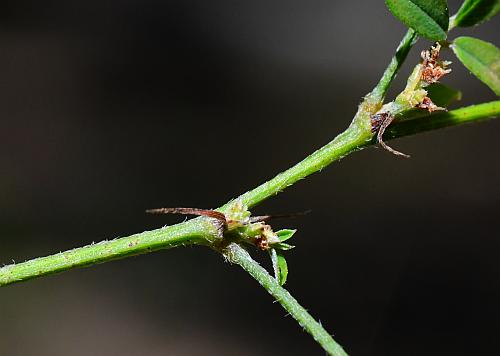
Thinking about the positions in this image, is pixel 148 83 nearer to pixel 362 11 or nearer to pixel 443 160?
pixel 362 11

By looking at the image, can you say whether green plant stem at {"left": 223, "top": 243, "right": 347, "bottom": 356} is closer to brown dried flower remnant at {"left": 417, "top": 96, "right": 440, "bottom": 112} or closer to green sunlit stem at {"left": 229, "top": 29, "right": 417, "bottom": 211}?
green sunlit stem at {"left": 229, "top": 29, "right": 417, "bottom": 211}

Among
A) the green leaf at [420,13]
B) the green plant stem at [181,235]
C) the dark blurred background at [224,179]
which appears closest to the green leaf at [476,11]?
the green leaf at [420,13]

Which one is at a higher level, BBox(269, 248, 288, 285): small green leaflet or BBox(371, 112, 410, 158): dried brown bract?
BBox(371, 112, 410, 158): dried brown bract

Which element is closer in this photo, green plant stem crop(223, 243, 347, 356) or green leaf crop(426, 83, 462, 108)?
green plant stem crop(223, 243, 347, 356)

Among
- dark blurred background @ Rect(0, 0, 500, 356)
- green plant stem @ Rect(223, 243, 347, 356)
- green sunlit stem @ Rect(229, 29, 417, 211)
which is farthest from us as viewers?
dark blurred background @ Rect(0, 0, 500, 356)

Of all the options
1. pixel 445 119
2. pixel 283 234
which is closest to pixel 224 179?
pixel 283 234

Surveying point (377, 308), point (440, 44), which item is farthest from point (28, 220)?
point (440, 44)

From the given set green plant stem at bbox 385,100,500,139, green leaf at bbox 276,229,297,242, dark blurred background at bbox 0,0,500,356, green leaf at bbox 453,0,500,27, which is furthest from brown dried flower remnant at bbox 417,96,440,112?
dark blurred background at bbox 0,0,500,356

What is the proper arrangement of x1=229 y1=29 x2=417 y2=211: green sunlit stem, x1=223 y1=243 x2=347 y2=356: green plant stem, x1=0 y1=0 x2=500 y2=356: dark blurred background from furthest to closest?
x1=0 y1=0 x2=500 y2=356: dark blurred background → x1=229 y1=29 x2=417 y2=211: green sunlit stem → x1=223 y1=243 x2=347 y2=356: green plant stem
